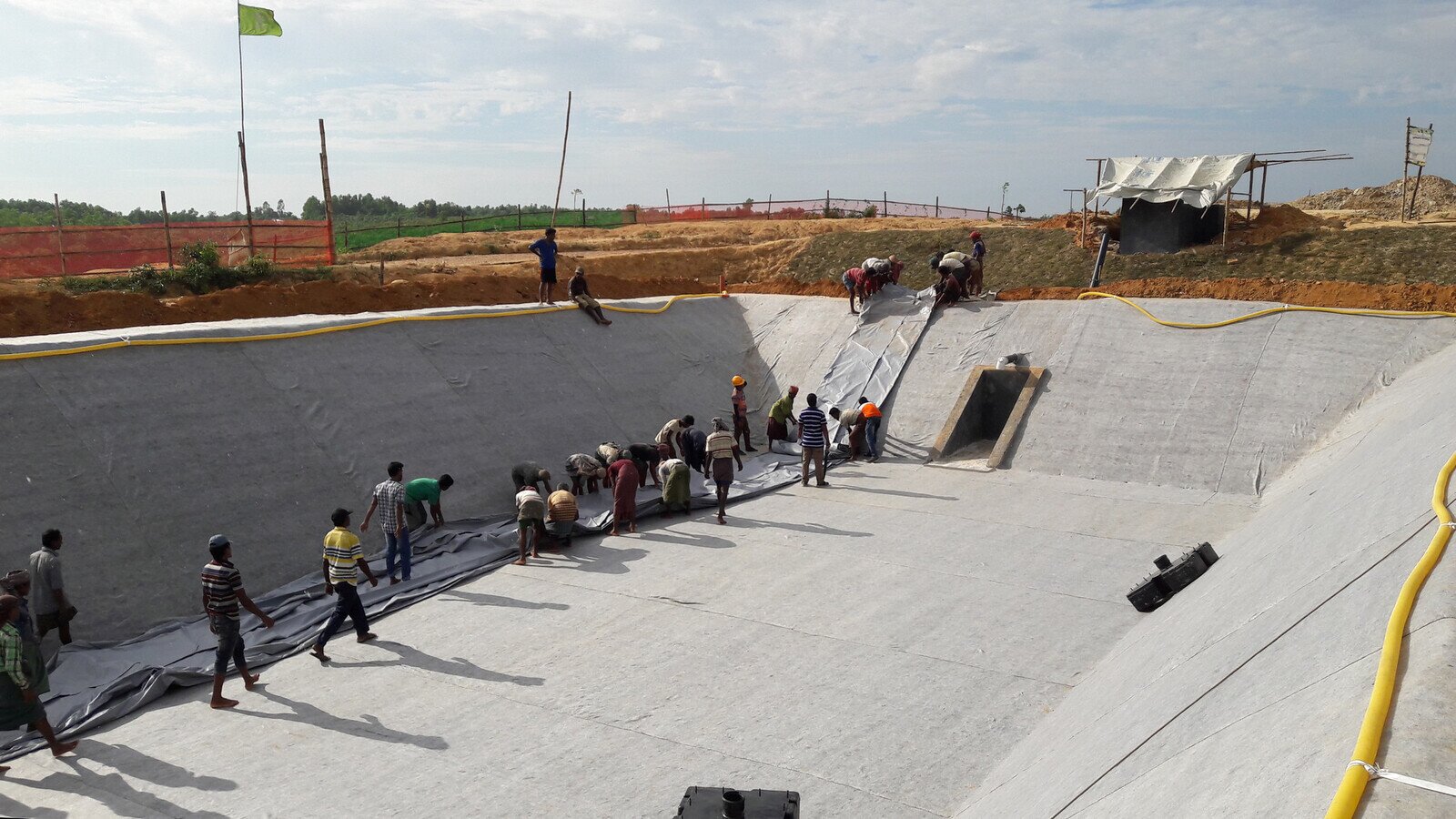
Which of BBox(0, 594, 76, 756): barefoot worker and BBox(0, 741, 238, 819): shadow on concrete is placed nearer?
BBox(0, 741, 238, 819): shadow on concrete

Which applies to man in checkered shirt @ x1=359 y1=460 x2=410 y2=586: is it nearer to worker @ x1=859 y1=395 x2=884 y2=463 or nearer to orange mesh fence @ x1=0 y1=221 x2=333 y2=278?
worker @ x1=859 y1=395 x2=884 y2=463

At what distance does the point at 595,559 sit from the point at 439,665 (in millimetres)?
2915

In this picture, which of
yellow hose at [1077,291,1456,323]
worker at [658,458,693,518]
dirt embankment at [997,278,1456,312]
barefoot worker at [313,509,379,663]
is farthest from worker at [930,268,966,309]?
barefoot worker at [313,509,379,663]

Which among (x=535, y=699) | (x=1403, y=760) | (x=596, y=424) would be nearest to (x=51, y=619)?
(x=535, y=699)

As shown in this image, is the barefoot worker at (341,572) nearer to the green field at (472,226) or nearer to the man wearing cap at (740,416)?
the man wearing cap at (740,416)

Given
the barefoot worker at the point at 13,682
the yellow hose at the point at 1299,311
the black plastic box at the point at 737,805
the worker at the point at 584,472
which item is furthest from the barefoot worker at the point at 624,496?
A: the yellow hose at the point at 1299,311

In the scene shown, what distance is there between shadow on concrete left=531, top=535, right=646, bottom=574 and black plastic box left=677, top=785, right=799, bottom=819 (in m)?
6.09

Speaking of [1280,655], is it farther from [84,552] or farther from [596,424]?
[596,424]

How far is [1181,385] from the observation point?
14.7 m

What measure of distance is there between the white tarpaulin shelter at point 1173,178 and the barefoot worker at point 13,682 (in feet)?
80.1

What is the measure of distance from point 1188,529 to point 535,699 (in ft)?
26.1

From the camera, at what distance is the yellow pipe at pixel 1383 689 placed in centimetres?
342

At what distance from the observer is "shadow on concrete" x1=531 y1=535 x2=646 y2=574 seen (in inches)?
423

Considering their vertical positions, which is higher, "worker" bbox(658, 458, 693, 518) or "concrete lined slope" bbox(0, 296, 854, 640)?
"concrete lined slope" bbox(0, 296, 854, 640)
